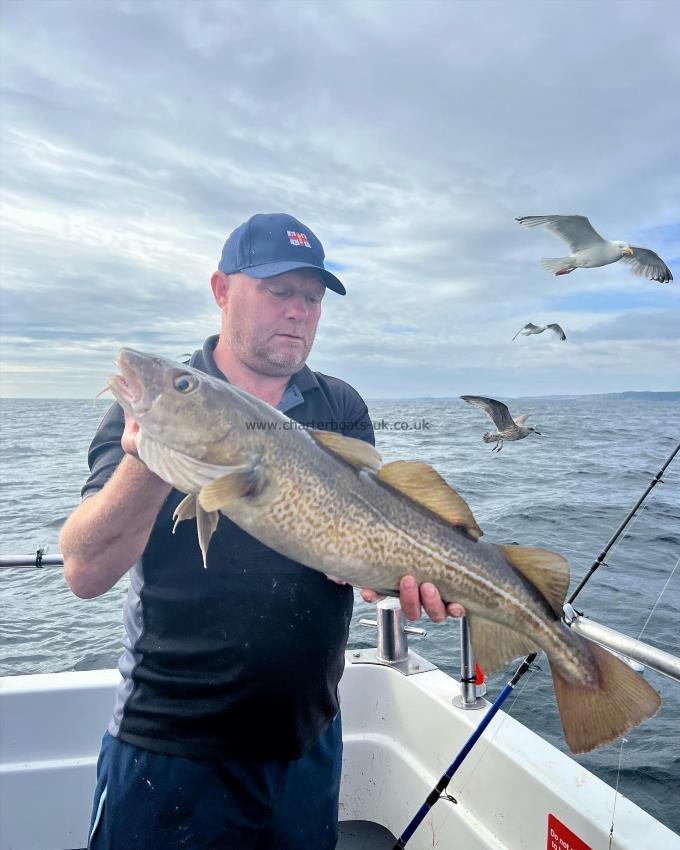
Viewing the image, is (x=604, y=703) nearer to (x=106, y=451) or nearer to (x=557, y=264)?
(x=106, y=451)

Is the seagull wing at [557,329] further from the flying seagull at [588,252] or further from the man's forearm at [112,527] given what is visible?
the man's forearm at [112,527]

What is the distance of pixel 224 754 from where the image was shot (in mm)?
2738

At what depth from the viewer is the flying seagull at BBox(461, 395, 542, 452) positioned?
9.44 m

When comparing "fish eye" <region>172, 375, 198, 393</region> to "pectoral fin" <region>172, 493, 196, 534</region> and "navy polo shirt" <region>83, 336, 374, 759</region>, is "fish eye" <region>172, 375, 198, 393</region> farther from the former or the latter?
"navy polo shirt" <region>83, 336, 374, 759</region>

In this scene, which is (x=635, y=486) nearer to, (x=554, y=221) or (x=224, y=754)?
(x=554, y=221)

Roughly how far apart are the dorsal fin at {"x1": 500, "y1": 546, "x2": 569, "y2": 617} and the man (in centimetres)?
38

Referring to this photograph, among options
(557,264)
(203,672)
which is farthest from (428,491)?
(557,264)

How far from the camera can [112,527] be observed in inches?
99.8

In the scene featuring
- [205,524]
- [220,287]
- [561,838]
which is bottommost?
[561,838]

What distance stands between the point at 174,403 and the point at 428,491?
1.20 m

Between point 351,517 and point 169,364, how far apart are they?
100 cm

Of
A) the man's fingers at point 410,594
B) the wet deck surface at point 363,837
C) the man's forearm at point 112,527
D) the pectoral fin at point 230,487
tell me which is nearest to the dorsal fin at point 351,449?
the pectoral fin at point 230,487

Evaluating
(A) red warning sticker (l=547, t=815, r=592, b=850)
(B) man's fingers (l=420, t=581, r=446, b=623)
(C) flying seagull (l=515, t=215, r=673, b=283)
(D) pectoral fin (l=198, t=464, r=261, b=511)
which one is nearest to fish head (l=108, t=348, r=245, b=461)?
(D) pectoral fin (l=198, t=464, r=261, b=511)

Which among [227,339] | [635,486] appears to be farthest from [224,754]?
[635,486]
